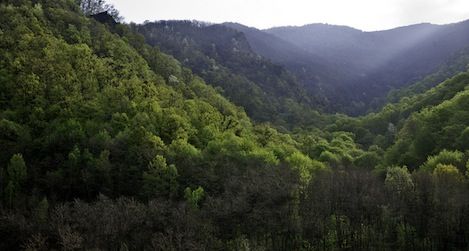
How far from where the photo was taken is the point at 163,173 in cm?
8719

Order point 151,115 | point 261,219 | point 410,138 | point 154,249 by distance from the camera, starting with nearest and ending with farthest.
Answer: point 154,249, point 261,219, point 151,115, point 410,138

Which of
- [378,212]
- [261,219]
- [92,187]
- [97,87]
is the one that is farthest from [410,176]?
[97,87]

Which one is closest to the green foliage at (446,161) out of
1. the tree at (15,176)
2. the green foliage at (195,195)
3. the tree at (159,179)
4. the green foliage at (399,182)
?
the green foliage at (399,182)

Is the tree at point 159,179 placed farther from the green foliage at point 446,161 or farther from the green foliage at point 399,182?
the green foliage at point 446,161

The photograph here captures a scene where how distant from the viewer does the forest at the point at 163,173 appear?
62156 millimetres

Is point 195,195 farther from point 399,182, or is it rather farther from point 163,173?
point 399,182

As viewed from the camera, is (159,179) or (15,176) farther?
(159,179)

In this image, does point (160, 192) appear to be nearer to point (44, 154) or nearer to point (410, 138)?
point (44, 154)

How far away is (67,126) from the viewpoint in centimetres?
9806

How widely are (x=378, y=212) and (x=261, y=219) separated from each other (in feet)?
60.9

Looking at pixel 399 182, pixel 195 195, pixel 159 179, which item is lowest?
pixel 195 195

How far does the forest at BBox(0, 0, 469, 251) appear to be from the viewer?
6216 cm

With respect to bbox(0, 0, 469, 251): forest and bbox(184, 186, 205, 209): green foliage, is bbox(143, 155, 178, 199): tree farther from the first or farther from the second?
bbox(184, 186, 205, 209): green foliage

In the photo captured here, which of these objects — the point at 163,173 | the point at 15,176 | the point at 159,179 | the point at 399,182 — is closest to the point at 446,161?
the point at 399,182
